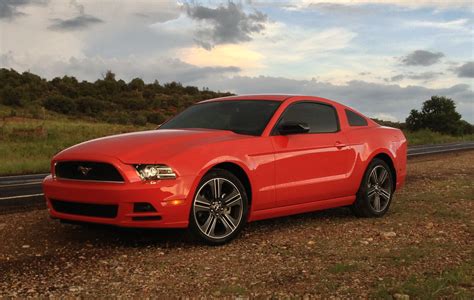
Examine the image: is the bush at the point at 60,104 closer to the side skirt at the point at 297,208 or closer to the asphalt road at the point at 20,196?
the asphalt road at the point at 20,196

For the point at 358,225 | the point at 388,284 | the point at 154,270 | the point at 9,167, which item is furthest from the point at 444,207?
the point at 9,167

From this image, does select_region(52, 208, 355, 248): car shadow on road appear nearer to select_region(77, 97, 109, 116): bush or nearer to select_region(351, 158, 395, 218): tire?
select_region(351, 158, 395, 218): tire

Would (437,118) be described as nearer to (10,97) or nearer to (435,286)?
(10,97)

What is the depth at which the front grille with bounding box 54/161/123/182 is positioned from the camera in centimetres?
545

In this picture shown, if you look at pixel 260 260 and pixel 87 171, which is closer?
pixel 260 260

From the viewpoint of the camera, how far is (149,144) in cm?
569

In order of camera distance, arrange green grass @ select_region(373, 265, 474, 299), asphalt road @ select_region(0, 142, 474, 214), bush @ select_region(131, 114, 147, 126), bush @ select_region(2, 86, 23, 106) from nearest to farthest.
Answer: green grass @ select_region(373, 265, 474, 299) < asphalt road @ select_region(0, 142, 474, 214) < bush @ select_region(131, 114, 147, 126) < bush @ select_region(2, 86, 23, 106)

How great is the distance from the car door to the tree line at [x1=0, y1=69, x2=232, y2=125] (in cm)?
4149

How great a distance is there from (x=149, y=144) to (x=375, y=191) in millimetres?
3339

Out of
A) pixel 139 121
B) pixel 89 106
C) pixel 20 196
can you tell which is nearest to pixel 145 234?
pixel 20 196

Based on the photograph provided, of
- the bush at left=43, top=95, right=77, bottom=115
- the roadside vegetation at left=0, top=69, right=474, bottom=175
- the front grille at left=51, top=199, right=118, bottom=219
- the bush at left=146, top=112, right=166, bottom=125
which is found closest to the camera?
the front grille at left=51, top=199, right=118, bottom=219

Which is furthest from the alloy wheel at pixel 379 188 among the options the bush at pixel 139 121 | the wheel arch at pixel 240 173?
the bush at pixel 139 121

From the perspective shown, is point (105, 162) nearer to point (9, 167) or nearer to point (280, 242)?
point (280, 242)

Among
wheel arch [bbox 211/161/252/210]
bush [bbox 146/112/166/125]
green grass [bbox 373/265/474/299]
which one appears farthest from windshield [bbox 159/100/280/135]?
bush [bbox 146/112/166/125]
